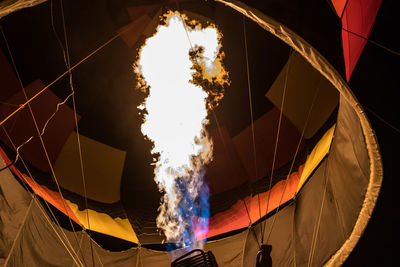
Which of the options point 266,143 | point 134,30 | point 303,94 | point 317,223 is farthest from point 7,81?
point 317,223

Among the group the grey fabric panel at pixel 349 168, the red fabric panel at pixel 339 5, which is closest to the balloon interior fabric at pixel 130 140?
the red fabric panel at pixel 339 5

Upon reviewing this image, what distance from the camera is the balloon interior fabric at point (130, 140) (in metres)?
2.61

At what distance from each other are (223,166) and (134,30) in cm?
156

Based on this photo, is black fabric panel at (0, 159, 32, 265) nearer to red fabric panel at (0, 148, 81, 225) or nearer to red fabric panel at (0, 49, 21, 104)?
red fabric panel at (0, 148, 81, 225)

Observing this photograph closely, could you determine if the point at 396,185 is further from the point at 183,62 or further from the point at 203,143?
the point at 183,62

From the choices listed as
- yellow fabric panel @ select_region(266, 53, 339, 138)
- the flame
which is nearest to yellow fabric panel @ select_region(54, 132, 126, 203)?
the flame

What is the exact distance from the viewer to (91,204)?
10.4ft

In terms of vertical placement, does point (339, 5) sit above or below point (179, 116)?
above

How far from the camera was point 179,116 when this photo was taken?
3.52m

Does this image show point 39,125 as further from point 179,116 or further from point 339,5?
point 339,5

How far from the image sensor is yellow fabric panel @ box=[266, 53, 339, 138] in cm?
291

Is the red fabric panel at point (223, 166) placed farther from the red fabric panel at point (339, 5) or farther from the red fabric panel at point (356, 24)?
the red fabric panel at point (339, 5)

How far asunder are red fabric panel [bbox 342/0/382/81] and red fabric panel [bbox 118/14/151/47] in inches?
67.2

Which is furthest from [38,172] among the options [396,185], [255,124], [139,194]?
[396,185]
